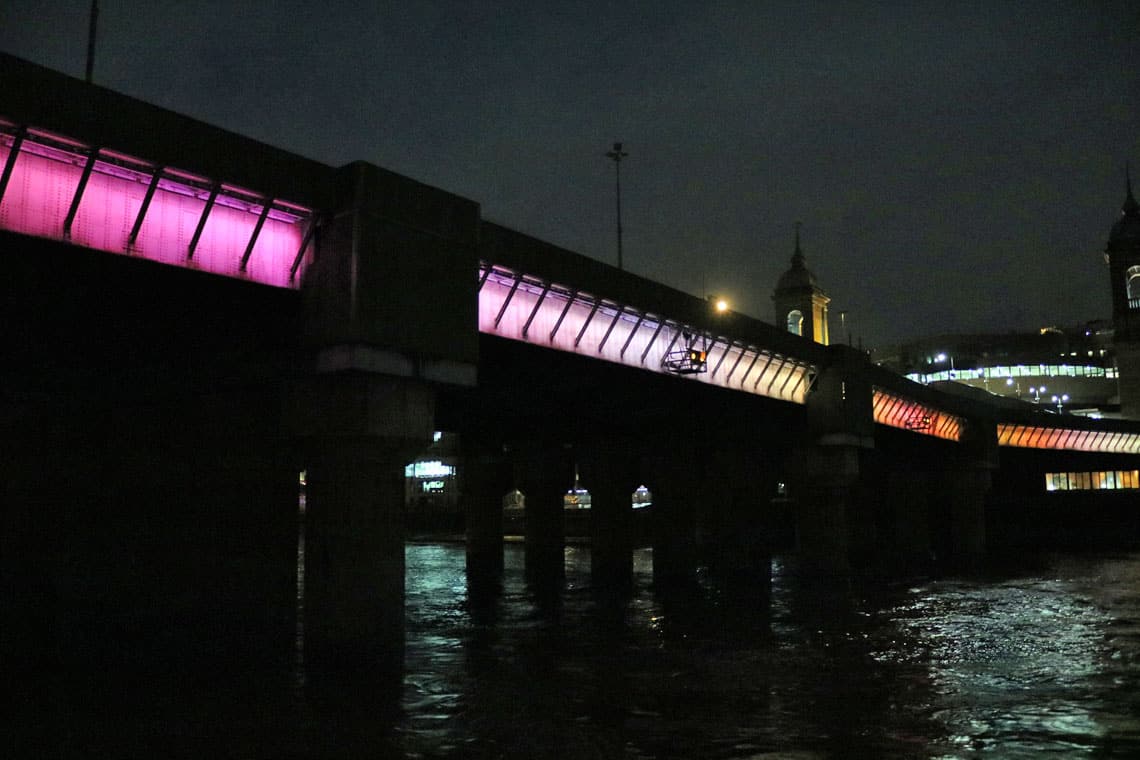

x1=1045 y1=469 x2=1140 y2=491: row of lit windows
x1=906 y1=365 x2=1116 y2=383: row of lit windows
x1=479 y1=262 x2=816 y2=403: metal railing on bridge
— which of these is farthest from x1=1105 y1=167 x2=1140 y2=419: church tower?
x1=479 y1=262 x2=816 y2=403: metal railing on bridge

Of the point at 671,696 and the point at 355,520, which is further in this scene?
the point at 355,520

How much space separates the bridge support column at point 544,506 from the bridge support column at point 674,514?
8316 millimetres

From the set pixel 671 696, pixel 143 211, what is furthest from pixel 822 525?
pixel 143 211

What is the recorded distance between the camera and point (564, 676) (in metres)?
25.1

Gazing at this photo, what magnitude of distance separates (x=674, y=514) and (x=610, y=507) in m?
4.54

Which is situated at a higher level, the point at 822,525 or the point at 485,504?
the point at 485,504

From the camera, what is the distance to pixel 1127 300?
148125 millimetres

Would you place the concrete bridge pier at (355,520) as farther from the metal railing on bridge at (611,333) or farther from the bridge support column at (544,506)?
the bridge support column at (544,506)

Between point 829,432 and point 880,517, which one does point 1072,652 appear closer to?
point 829,432

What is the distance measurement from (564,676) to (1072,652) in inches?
581

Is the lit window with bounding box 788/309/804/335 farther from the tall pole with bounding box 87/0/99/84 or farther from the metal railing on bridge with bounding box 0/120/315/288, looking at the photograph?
the tall pole with bounding box 87/0/99/84

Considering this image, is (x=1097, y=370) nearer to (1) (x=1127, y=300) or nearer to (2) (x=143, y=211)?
(1) (x=1127, y=300)

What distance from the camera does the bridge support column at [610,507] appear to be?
199 feet

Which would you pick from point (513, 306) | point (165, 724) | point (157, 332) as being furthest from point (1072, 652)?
point (157, 332)
